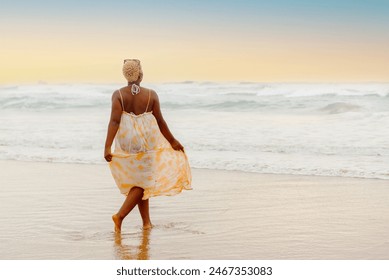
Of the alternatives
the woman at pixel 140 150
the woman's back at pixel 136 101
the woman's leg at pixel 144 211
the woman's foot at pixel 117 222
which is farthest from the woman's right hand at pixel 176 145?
the woman's foot at pixel 117 222

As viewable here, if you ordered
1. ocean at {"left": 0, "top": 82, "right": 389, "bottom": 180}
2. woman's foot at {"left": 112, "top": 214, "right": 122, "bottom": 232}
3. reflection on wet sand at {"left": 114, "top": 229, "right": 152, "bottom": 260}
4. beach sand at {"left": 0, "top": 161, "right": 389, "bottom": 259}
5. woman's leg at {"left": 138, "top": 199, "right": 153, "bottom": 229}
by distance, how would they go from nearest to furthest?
reflection on wet sand at {"left": 114, "top": 229, "right": 152, "bottom": 260} < beach sand at {"left": 0, "top": 161, "right": 389, "bottom": 259} < woman's foot at {"left": 112, "top": 214, "right": 122, "bottom": 232} < woman's leg at {"left": 138, "top": 199, "right": 153, "bottom": 229} < ocean at {"left": 0, "top": 82, "right": 389, "bottom": 180}

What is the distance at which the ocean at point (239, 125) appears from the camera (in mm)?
13781

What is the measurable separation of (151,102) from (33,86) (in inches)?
1452

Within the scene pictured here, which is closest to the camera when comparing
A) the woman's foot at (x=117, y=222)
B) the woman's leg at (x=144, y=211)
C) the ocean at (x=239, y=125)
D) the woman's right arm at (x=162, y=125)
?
the woman's right arm at (x=162, y=125)

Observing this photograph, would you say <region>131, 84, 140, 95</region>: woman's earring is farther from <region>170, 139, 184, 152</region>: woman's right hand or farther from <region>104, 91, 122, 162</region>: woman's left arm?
<region>170, 139, 184, 152</region>: woman's right hand

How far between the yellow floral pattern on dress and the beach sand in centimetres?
48

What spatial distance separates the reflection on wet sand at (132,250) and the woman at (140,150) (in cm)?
37

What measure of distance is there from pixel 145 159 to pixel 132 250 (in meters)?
1.04

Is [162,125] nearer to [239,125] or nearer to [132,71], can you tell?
[132,71]

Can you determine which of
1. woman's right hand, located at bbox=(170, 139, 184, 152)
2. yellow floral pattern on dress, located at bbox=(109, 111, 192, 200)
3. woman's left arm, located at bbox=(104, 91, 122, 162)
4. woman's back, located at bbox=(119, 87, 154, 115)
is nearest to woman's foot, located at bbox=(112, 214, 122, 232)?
yellow floral pattern on dress, located at bbox=(109, 111, 192, 200)

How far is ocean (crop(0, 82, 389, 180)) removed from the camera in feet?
45.2

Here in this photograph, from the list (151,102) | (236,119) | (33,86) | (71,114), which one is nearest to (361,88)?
(236,119)

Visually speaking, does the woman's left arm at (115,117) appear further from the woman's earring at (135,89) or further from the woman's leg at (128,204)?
the woman's leg at (128,204)

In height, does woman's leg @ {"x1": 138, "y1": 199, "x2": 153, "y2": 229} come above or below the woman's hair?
below
